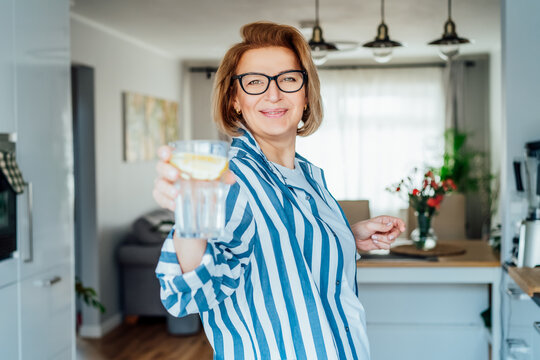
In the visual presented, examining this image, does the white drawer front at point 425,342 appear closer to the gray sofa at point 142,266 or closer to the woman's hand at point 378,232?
the woman's hand at point 378,232

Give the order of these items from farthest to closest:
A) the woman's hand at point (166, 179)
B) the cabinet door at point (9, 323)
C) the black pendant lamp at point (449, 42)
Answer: the black pendant lamp at point (449, 42), the cabinet door at point (9, 323), the woman's hand at point (166, 179)

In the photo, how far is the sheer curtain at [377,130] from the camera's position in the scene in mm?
8398

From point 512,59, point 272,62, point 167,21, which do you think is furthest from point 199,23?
point 272,62

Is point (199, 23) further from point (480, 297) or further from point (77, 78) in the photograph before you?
point (480, 297)

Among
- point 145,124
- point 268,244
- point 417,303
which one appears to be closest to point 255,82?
point 268,244

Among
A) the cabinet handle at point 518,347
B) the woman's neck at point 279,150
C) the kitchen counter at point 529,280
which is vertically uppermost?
the woman's neck at point 279,150

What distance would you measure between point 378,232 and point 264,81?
50 cm

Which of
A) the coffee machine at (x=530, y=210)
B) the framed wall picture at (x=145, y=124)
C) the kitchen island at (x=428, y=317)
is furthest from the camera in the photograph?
the framed wall picture at (x=145, y=124)

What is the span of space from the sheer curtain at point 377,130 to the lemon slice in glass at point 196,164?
7.63m

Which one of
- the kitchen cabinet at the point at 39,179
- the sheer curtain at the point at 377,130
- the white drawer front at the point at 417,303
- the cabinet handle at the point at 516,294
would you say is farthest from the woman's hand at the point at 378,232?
the sheer curtain at the point at 377,130

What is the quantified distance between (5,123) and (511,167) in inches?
87.2

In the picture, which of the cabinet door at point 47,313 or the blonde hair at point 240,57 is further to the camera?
the cabinet door at point 47,313

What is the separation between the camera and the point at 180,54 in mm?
7914

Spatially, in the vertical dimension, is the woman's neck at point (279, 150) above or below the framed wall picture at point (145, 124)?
below
